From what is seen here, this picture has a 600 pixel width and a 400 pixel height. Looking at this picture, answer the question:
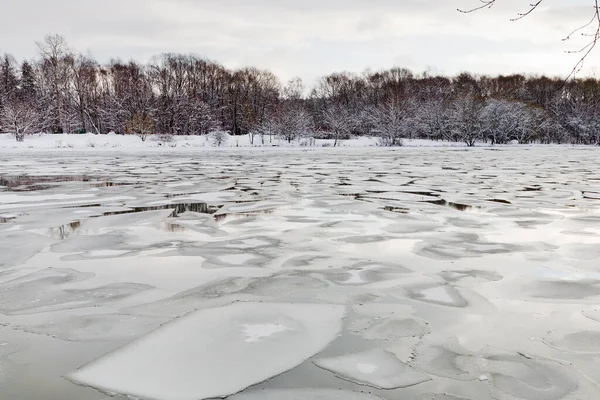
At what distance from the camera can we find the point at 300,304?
365 cm

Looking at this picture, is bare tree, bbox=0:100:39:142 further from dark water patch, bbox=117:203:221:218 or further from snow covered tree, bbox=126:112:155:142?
dark water patch, bbox=117:203:221:218

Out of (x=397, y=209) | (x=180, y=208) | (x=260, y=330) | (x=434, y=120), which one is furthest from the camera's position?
(x=434, y=120)

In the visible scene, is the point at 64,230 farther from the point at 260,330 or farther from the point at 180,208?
the point at 260,330

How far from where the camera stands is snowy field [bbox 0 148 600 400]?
2488 mm

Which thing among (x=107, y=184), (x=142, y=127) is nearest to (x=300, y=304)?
(x=107, y=184)

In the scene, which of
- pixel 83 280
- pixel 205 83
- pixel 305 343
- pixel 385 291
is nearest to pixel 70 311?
pixel 83 280

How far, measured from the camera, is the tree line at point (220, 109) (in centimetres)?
4669

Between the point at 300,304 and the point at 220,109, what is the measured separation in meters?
57.5

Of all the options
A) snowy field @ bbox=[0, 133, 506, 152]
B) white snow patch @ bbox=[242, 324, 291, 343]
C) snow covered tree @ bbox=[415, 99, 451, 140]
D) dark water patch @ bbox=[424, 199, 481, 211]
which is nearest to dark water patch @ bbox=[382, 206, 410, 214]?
dark water patch @ bbox=[424, 199, 481, 211]

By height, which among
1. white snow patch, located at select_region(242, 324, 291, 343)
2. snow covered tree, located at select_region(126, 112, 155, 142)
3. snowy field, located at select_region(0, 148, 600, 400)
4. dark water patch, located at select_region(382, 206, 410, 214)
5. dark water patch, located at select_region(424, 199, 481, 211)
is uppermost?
snow covered tree, located at select_region(126, 112, 155, 142)

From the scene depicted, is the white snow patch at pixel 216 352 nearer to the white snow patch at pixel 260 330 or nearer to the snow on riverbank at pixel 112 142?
the white snow patch at pixel 260 330

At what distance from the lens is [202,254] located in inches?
198

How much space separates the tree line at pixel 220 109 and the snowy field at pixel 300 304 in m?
38.2

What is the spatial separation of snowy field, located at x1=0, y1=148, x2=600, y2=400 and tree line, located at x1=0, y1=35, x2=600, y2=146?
38.2m
